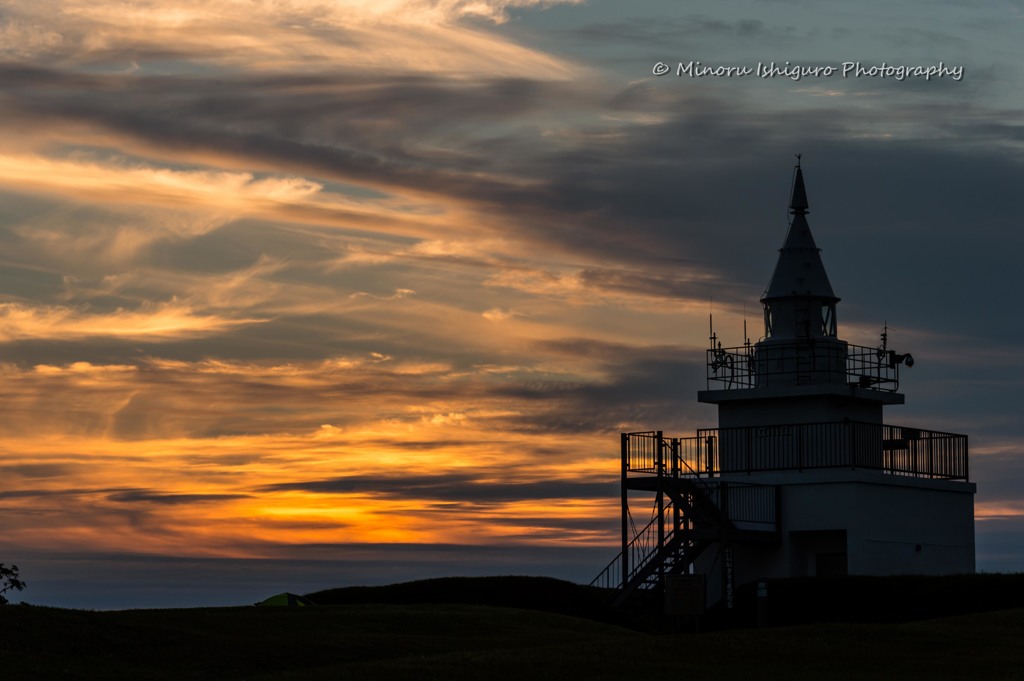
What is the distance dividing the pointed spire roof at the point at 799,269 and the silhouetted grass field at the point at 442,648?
1868 cm

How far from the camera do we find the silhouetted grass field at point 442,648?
35.9 m

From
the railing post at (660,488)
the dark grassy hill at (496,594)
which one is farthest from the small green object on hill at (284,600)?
the railing post at (660,488)

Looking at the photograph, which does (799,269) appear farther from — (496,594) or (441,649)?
(441,649)

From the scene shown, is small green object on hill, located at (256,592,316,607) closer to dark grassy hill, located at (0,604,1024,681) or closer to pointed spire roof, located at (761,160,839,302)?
dark grassy hill, located at (0,604,1024,681)

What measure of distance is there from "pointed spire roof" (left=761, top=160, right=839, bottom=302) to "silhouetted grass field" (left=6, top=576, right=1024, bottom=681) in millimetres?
18675

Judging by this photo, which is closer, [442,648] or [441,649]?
[441,649]

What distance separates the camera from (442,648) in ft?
139

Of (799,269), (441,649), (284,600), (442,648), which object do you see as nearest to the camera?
(441,649)

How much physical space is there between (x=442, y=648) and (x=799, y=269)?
26.5 meters

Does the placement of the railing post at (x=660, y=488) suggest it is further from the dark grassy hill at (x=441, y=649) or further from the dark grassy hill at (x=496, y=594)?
the dark grassy hill at (x=441, y=649)

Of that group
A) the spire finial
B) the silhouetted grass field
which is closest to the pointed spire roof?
the spire finial

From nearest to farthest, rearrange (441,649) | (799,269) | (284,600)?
(441,649) → (284,600) → (799,269)

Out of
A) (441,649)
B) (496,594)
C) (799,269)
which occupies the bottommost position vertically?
(441,649)

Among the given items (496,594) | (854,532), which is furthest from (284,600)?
(854,532)
